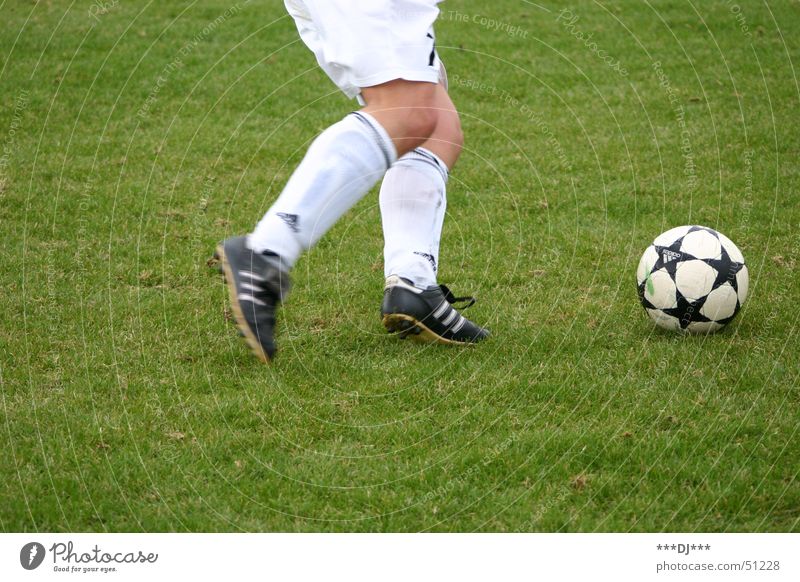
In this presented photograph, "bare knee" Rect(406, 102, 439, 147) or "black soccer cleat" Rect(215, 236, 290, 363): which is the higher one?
"bare knee" Rect(406, 102, 439, 147)

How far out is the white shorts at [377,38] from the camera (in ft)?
11.9

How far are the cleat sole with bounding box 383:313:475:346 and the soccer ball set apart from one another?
91 cm

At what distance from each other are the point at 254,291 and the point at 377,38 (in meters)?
1.09

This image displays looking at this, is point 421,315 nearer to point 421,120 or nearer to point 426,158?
point 426,158

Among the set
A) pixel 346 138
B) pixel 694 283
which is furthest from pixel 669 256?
pixel 346 138

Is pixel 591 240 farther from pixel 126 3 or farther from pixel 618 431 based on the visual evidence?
pixel 126 3

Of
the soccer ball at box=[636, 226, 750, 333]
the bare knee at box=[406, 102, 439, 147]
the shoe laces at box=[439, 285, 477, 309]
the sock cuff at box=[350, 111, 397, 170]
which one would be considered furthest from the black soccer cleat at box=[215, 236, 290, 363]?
the soccer ball at box=[636, 226, 750, 333]

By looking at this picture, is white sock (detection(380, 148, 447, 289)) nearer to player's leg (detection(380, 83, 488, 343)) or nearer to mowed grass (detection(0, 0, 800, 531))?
player's leg (detection(380, 83, 488, 343))

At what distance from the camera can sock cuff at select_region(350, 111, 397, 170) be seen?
3740 millimetres

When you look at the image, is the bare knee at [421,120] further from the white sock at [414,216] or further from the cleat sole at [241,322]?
the cleat sole at [241,322]

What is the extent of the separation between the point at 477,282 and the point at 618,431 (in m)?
1.76

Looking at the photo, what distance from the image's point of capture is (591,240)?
19.3ft

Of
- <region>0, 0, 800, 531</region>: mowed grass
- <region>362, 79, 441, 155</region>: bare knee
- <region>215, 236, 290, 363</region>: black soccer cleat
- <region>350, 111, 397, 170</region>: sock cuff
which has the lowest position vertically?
<region>0, 0, 800, 531</region>: mowed grass

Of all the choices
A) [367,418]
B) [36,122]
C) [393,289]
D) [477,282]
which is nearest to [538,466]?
[367,418]
